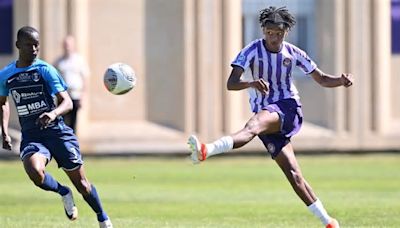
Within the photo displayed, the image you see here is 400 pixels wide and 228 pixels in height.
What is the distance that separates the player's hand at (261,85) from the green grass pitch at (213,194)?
2.34 meters

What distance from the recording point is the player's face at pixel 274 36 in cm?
1267

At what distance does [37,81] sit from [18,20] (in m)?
15.9

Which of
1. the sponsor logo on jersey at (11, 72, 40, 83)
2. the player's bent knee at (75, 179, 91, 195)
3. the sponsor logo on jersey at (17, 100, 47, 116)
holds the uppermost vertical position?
the sponsor logo on jersey at (11, 72, 40, 83)

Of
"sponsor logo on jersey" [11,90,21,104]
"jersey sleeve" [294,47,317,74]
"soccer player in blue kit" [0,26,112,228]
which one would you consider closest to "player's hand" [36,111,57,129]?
"soccer player in blue kit" [0,26,112,228]

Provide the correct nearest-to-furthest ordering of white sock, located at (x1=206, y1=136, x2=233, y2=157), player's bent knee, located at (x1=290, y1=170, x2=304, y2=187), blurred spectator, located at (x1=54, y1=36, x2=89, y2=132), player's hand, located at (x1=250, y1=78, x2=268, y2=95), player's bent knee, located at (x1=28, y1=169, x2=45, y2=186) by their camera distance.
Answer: white sock, located at (x1=206, y1=136, x2=233, y2=157) < player's hand, located at (x1=250, y1=78, x2=268, y2=95) < player's bent knee, located at (x1=28, y1=169, x2=45, y2=186) < player's bent knee, located at (x1=290, y1=170, x2=304, y2=187) < blurred spectator, located at (x1=54, y1=36, x2=89, y2=132)

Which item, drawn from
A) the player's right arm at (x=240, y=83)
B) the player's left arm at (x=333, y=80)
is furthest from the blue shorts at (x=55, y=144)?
the player's left arm at (x=333, y=80)

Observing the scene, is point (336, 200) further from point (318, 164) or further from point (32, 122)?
point (318, 164)

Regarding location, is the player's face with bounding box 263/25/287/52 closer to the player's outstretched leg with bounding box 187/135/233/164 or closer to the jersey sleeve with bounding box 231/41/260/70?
the jersey sleeve with bounding box 231/41/260/70

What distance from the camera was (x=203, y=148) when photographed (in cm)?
1180

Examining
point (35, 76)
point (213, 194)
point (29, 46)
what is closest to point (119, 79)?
point (35, 76)

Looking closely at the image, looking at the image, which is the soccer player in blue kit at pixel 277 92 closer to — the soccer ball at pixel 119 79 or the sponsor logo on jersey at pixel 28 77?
the soccer ball at pixel 119 79

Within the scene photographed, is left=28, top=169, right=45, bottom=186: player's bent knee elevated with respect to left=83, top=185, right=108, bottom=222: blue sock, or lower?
elevated

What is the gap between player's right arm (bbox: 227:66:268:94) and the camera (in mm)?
12242

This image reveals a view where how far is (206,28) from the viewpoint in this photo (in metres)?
28.4
